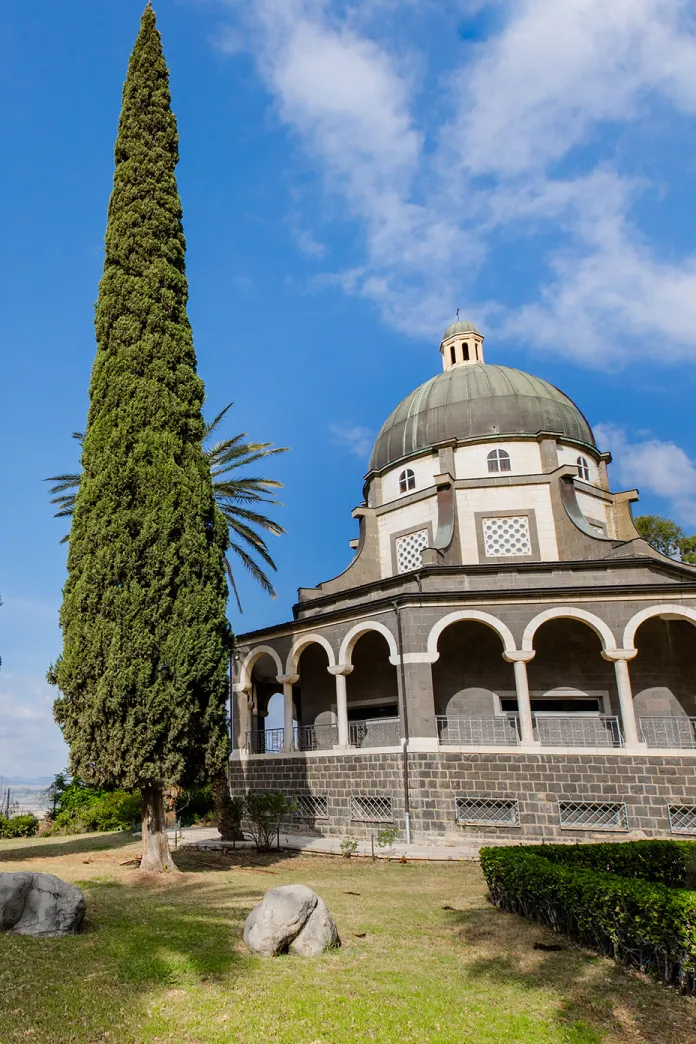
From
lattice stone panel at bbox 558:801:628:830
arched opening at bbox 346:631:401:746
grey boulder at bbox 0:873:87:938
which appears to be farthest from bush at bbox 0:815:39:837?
grey boulder at bbox 0:873:87:938

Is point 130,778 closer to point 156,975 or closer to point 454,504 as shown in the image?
point 156,975

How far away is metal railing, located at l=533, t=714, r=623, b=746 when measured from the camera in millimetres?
17172

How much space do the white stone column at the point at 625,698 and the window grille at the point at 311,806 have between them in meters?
7.52

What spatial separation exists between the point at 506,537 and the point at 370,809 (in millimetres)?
9176

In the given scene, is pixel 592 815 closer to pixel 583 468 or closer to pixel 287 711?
pixel 287 711

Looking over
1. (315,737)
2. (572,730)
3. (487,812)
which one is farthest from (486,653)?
(315,737)

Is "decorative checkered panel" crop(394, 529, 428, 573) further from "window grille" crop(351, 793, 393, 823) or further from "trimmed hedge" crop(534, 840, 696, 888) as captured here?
"trimmed hedge" crop(534, 840, 696, 888)

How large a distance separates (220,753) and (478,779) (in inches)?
259

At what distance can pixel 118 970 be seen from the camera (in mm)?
6207

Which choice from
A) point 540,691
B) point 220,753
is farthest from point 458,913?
point 540,691

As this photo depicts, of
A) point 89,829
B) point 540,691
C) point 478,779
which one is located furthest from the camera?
point 89,829

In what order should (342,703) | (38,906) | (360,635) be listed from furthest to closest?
(360,635)
(342,703)
(38,906)

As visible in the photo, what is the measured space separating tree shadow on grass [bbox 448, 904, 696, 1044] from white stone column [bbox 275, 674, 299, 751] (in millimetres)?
12010

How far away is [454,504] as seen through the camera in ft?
72.9
